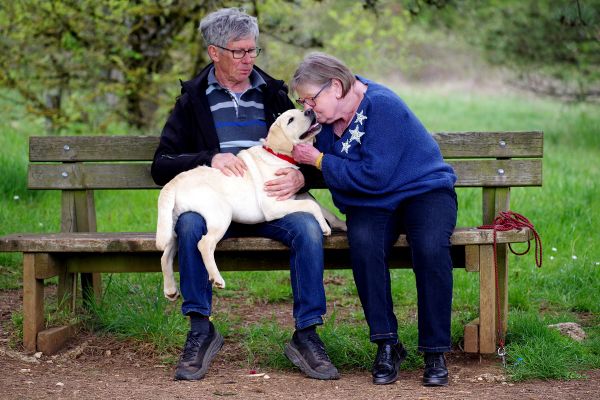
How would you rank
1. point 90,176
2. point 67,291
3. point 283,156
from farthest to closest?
point 90,176 → point 67,291 → point 283,156

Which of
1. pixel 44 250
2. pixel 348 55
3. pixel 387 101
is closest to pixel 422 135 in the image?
pixel 387 101

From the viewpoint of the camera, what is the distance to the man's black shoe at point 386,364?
12.8ft

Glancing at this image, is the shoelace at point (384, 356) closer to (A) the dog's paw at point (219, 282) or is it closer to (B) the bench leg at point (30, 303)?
(A) the dog's paw at point (219, 282)

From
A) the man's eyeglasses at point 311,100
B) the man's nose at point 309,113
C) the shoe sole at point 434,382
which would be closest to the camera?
the shoe sole at point 434,382

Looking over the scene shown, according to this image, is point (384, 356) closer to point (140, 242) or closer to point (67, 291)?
point (140, 242)

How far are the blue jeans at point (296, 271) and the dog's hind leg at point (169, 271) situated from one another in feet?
0.26

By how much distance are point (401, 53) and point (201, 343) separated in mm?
8219

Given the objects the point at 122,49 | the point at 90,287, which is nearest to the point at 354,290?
the point at 90,287

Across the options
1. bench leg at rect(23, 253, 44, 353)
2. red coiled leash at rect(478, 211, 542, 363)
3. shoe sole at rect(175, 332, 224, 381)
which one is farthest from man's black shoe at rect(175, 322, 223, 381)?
red coiled leash at rect(478, 211, 542, 363)

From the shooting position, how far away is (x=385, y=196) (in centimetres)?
401

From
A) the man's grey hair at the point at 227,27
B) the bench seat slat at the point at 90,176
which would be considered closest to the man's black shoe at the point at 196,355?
the bench seat slat at the point at 90,176

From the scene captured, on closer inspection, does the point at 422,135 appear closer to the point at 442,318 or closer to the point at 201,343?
the point at 442,318

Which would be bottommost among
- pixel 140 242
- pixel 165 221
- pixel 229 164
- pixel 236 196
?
pixel 140 242

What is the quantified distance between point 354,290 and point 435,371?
192cm
